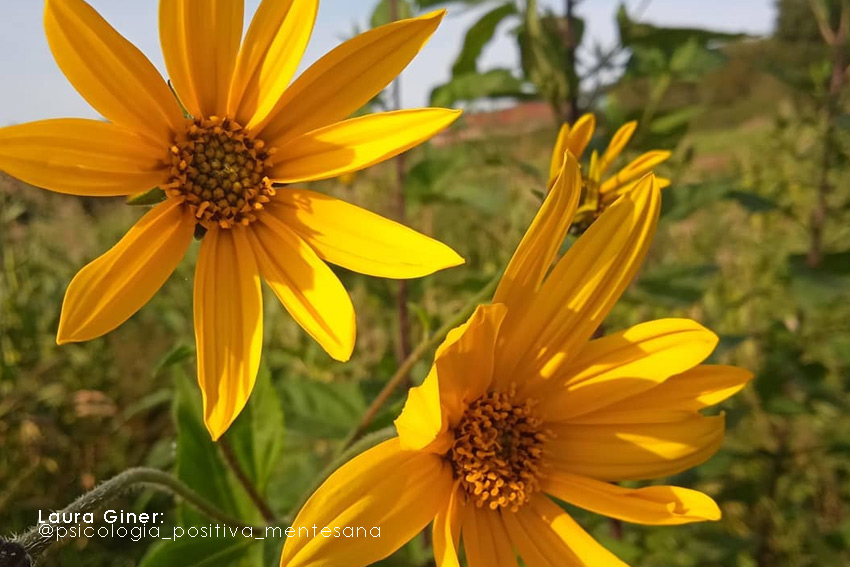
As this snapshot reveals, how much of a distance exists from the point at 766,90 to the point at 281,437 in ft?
31.3

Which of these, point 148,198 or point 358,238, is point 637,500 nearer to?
point 358,238

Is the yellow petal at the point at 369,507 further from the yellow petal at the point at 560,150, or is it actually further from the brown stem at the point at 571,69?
the brown stem at the point at 571,69

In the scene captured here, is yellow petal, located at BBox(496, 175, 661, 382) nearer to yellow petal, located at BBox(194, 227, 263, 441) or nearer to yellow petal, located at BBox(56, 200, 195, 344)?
yellow petal, located at BBox(194, 227, 263, 441)

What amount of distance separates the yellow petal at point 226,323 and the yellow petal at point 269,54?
0.19m

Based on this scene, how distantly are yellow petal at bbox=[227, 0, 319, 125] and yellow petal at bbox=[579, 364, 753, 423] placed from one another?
2.20 ft

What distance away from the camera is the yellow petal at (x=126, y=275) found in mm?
781

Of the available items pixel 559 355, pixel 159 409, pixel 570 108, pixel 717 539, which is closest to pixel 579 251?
pixel 559 355

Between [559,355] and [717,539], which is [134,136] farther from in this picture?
[717,539]

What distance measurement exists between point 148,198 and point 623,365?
696 millimetres

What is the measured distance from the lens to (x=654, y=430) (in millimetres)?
965

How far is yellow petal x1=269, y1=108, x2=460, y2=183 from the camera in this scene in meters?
0.91

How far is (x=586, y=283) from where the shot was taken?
933mm

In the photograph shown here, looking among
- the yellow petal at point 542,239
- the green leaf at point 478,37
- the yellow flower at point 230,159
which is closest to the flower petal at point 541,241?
the yellow petal at point 542,239

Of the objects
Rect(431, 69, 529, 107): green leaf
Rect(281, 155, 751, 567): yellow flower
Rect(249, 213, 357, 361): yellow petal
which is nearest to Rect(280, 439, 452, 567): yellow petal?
Rect(281, 155, 751, 567): yellow flower
